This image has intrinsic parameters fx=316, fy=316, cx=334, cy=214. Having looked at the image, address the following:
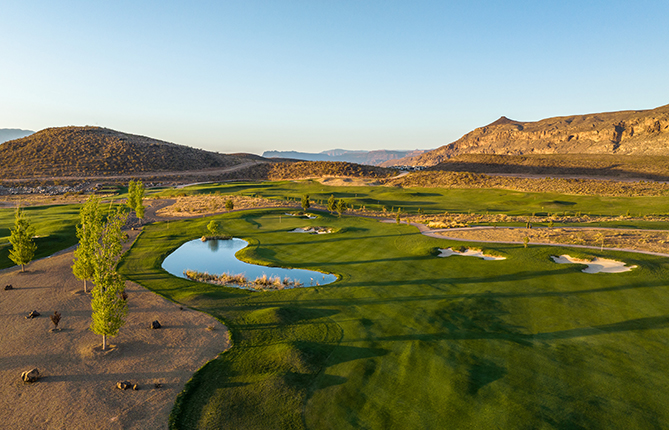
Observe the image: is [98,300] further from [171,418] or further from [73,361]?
[171,418]

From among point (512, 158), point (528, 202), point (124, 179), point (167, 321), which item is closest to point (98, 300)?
point (167, 321)

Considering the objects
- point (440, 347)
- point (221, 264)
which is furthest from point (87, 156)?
point (440, 347)

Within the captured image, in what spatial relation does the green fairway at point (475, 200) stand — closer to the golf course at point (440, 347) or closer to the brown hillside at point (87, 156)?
the golf course at point (440, 347)

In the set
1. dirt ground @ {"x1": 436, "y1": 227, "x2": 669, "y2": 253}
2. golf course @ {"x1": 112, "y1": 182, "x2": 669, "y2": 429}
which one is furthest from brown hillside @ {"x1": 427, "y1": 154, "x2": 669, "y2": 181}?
golf course @ {"x1": 112, "y1": 182, "x2": 669, "y2": 429}

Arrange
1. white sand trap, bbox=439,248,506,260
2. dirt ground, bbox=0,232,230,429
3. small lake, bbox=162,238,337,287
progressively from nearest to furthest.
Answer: dirt ground, bbox=0,232,230,429, small lake, bbox=162,238,337,287, white sand trap, bbox=439,248,506,260

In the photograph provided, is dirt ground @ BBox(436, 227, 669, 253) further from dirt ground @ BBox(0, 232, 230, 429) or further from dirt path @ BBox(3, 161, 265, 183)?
dirt path @ BBox(3, 161, 265, 183)

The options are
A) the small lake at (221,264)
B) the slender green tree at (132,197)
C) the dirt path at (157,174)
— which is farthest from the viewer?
the dirt path at (157,174)

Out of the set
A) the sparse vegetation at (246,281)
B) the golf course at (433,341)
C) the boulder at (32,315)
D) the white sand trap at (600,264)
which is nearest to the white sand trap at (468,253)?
the golf course at (433,341)
